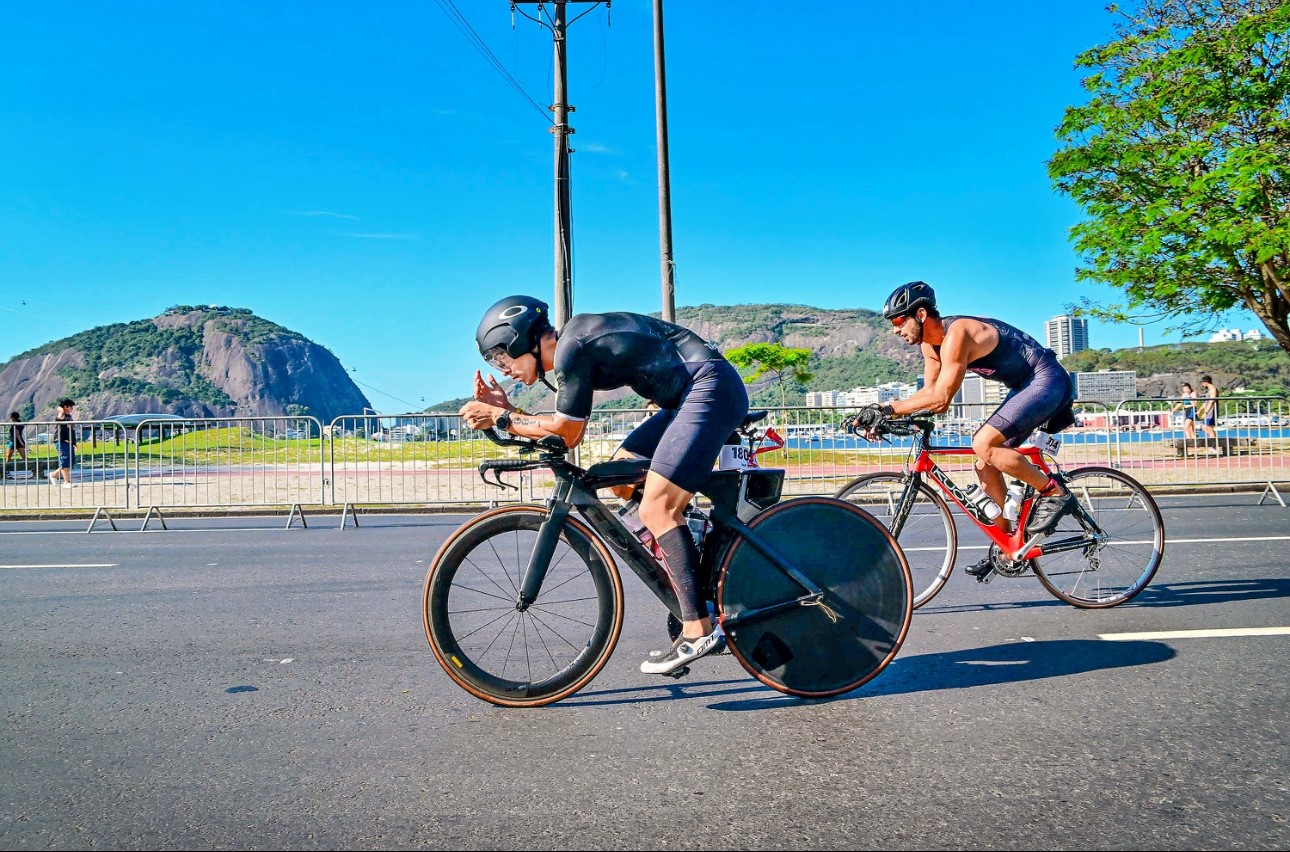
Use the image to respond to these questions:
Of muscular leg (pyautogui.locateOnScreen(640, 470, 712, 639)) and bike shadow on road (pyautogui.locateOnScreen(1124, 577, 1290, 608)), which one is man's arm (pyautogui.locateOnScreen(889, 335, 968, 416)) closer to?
bike shadow on road (pyautogui.locateOnScreen(1124, 577, 1290, 608))

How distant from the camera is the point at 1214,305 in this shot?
21.4 m

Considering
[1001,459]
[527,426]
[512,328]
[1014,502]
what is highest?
[512,328]

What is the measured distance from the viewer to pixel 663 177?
15977mm

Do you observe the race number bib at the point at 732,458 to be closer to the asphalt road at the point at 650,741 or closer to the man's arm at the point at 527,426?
the man's arm at the point at 527,426

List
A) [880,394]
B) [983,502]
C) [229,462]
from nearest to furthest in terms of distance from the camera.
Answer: [983,502] → [229,462] → [880,394]

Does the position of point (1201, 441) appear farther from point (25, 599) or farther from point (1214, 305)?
point (25, 599)

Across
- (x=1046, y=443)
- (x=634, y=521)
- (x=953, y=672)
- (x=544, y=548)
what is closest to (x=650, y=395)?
(x=634, y=521)

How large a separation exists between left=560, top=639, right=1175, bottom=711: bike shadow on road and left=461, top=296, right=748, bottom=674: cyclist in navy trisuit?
29 cm

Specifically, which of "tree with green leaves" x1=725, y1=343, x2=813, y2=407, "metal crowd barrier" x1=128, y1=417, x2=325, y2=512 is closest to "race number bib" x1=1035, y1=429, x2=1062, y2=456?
"metal crowd barrier" x1=128, y1=417, x2=325, y2=512

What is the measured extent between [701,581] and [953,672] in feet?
4.43

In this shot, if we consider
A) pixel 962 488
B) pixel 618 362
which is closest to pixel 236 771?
pixel 618 362

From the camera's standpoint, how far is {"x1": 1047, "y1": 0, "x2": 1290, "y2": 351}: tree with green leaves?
18.1m

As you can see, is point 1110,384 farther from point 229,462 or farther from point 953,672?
point 953,672

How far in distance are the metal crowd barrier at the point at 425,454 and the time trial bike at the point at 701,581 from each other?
29.8ft
